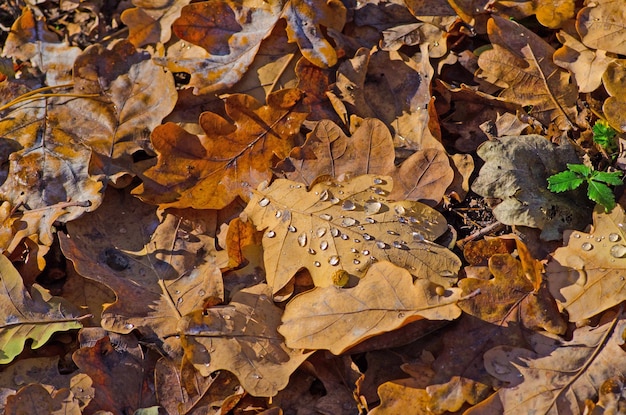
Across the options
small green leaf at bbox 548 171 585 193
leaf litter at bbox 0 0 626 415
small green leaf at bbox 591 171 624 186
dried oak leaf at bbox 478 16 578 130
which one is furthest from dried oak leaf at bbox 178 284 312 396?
dried oak leaf at bbox 478 16 578 130

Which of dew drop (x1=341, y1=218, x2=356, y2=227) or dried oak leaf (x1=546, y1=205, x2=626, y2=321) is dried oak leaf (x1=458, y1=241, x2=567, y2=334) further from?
dew drop (x1=341, y1=218, x2=356, y2=227)

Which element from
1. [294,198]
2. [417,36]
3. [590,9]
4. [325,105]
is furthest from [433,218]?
[590,9]

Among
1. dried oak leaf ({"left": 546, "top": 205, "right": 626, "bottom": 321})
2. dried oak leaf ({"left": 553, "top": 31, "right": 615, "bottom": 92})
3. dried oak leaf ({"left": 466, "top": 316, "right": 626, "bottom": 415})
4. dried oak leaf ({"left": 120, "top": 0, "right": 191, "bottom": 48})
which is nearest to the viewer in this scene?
dried oak leaf ({"left": 466, "top": 316, "right": 626, "bottom": 415})

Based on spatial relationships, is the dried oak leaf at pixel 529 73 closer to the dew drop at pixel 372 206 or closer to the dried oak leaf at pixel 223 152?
the dew drop at pixel 372 206

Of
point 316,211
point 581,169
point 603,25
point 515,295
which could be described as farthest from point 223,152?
point 603,25

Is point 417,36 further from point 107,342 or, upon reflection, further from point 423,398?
point 107,342

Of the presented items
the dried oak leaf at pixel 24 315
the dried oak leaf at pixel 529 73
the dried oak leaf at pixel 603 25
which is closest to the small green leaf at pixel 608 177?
the dried oak leaf at pixel 529 73

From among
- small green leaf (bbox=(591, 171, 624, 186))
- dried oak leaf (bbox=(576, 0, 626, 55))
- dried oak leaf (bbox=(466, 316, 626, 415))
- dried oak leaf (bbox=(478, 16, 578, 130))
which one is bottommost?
dried oak leaf (bbox=(466, 316, 626, 415))
